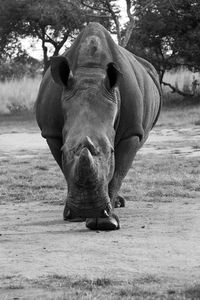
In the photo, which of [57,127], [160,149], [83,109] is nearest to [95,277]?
[83,109]

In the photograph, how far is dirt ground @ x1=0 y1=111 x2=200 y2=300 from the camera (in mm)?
4520

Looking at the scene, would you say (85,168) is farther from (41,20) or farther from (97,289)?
(41,20)

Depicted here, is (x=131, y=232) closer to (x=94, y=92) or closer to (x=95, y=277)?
(x=94, y=92)

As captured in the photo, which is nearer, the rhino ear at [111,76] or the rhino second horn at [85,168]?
the rhino second horn at [85,168]

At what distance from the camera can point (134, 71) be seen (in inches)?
285

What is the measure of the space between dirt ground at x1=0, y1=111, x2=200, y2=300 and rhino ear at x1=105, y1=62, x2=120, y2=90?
1.15 meters

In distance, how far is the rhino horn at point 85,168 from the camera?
5.35 metres

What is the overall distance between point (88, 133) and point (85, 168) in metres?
0.42

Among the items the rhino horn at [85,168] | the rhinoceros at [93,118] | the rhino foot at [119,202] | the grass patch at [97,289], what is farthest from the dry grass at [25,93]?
the grass patch at [97,289]

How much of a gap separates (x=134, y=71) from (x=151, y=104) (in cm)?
61

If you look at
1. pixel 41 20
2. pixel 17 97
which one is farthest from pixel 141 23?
pixel 17 97

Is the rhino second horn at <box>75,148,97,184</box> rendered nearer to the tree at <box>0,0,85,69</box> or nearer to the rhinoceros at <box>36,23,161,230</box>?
the rhinoceros at <box>36,23,161,230</box>

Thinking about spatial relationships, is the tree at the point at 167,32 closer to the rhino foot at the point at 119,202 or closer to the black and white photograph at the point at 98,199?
the black and white photograph at the point at 98,199

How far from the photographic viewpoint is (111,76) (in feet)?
20.0
